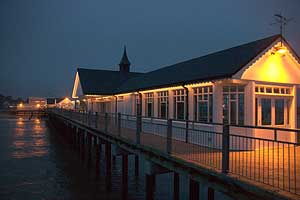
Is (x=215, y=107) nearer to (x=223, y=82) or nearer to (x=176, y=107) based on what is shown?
(x=223, y=82)

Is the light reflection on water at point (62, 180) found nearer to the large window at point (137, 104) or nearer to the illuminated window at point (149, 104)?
the illuminated window at point (149, 104)

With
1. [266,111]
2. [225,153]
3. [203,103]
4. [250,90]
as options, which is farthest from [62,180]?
[225,153]

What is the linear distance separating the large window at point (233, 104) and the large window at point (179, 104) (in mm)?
2883

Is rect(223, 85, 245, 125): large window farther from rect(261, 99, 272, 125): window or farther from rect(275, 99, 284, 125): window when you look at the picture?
rect(275, 99, 284, 125): window

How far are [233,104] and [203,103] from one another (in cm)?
156

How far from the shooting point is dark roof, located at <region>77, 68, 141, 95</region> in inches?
1217

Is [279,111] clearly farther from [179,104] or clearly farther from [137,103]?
[137,103]

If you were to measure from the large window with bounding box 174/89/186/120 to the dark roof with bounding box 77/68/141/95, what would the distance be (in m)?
15.1

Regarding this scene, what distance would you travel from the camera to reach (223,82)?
11359 millimetres

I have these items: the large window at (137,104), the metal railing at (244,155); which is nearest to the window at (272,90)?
the metal railing at (244,155)

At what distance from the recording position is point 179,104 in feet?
48.4

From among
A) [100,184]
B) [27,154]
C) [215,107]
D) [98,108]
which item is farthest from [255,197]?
[98,108]

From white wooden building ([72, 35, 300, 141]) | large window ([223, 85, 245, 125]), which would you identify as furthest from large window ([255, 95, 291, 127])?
large window ([223, 85, 245, 125])

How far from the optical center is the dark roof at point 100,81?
3091 centimetres
